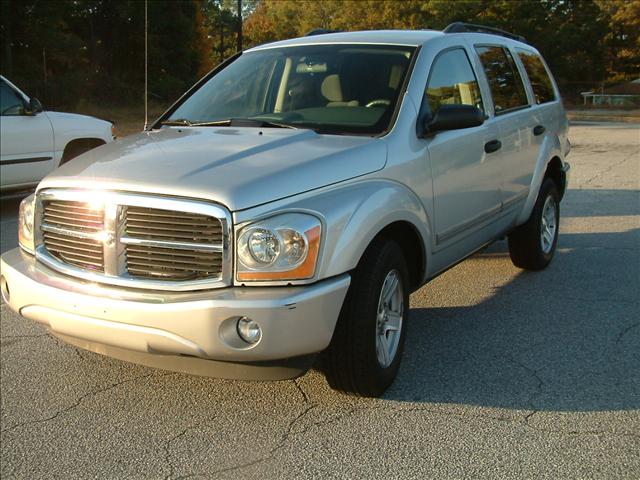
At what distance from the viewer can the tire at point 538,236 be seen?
6.24 m

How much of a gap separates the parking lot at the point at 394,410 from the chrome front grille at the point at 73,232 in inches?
31.2

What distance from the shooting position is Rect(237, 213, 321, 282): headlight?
330cm

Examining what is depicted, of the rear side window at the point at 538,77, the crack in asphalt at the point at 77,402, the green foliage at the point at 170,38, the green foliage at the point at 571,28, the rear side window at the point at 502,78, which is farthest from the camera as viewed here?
the green foliage at the point at 571,28

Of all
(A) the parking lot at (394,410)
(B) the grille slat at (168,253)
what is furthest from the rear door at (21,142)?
(B) the grille slat at (168,253)

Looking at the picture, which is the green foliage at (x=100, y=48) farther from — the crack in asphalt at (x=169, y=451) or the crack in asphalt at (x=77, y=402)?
the crack in asphalt at (x=169, y=451)

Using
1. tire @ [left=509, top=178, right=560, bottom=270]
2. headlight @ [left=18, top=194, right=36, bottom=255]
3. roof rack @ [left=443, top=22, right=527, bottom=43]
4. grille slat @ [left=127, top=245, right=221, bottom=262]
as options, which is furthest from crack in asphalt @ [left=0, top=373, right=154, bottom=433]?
tire @ [left=509, top=178, right=560, bottom=270]

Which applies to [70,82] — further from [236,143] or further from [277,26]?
[277,26]

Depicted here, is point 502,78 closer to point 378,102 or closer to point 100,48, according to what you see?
point 378,102

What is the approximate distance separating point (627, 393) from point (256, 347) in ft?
6.58

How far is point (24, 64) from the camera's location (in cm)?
3797

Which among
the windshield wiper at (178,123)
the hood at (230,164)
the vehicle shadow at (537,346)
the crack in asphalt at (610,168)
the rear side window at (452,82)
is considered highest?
the rear side window at (452,82)

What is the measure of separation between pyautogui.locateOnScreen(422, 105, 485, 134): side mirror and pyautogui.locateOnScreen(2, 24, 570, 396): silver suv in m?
0.01

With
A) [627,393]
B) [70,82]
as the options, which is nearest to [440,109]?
[627,393]

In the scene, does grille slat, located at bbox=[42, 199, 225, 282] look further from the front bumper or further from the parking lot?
the parking lot
